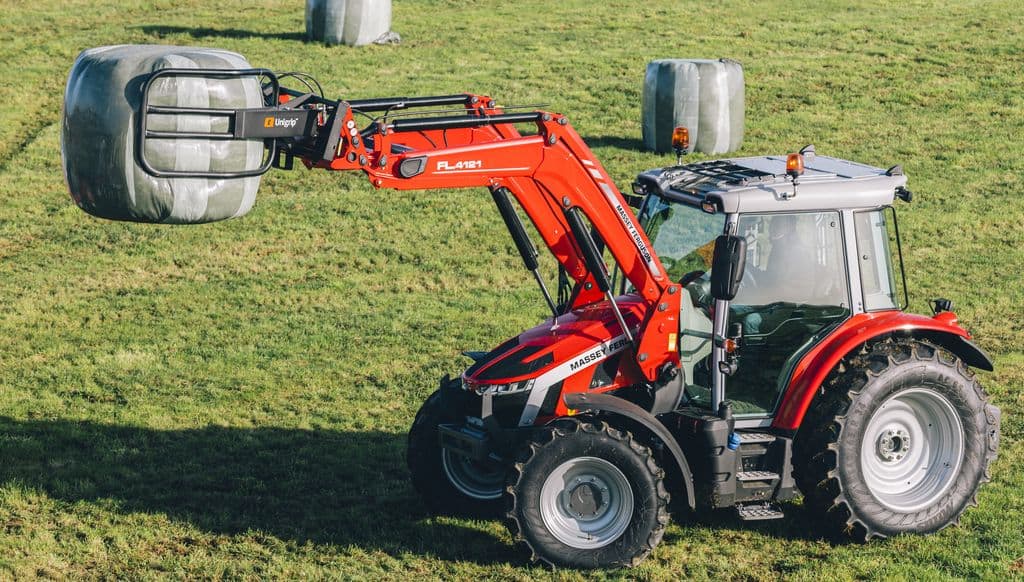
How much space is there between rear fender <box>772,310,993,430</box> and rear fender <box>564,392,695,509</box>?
2.75ft

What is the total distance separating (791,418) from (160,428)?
19.5 feet

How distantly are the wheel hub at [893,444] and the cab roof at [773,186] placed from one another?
1.63 meters

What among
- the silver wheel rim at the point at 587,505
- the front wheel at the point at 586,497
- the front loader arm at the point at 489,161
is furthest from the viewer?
the silver wheel rim at the point at 587,505

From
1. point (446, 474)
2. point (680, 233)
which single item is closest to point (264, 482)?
point (446, 474)

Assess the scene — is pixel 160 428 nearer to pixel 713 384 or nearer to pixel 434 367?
pixel 434 367

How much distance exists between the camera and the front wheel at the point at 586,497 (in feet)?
26.5

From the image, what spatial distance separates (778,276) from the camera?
28.1 feet

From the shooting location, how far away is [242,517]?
30.7 feet

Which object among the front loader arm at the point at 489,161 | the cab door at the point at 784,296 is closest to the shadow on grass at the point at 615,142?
the front loader arm at the point at 489,161

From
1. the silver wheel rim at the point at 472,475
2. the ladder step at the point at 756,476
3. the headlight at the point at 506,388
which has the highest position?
the headlight at the point at 506,388

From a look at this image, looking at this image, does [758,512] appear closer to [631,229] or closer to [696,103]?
[631,229]

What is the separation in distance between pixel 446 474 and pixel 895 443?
3.29 m

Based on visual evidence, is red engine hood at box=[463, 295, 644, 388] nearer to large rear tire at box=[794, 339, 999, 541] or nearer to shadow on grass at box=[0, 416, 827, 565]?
shadow on grass at box=[0, 416, 827, 565]

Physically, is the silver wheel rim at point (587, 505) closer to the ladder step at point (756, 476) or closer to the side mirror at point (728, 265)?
the ladder step at point (756, 476)
